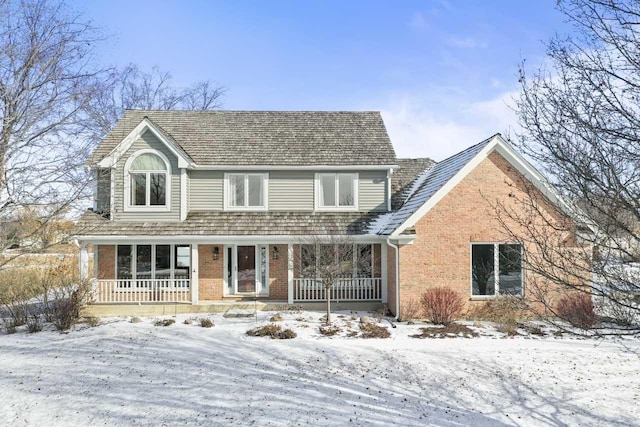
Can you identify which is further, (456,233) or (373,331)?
(456,233)

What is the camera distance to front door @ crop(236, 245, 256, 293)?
52.5 ft

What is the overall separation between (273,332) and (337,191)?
22.6 feet

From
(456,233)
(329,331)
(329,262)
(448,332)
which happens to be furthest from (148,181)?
(448,332)

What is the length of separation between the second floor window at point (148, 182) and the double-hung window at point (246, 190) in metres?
2.35

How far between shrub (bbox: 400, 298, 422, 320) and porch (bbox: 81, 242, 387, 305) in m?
1.84

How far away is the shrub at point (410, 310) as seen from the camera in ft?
43.3

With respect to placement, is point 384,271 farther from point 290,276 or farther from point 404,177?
point 404,177

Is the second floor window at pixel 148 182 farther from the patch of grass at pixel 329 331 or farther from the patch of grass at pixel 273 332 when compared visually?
the patch of grass at pixel 329 331

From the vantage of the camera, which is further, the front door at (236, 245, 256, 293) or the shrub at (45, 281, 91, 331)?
the front door at (236, 245, 256, 293)

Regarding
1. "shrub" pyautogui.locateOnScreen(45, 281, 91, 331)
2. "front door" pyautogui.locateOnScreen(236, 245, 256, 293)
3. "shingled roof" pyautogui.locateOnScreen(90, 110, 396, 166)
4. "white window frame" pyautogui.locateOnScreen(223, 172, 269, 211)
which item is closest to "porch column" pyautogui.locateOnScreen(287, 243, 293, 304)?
"front door" pyautogui.locateOnScreen(236, 245, 256, 293)

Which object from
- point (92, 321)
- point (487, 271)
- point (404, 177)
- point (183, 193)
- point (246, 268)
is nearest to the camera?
point (92, 321)

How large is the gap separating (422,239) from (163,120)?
41.8 ft

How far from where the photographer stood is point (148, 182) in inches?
619

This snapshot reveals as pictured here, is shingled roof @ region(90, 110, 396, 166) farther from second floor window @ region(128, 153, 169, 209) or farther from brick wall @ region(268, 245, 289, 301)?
brick wall @ region(268, 245, 289, 301)
